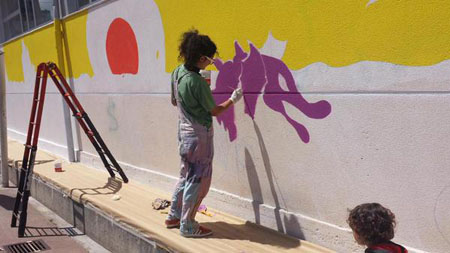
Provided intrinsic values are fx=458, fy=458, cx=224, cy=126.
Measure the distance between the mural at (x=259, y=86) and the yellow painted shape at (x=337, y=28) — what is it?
0.10m

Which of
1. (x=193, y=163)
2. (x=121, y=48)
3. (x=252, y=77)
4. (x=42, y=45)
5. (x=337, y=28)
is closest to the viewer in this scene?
(x=337, y=28)

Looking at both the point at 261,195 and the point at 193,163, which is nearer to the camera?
the point at 193,163

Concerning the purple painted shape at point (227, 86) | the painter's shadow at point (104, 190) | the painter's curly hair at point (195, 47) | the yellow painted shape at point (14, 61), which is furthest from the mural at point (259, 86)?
the yellow painted shape at point (14, 61)

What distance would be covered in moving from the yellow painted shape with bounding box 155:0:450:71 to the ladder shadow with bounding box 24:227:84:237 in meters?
2.80

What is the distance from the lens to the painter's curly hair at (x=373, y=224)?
6.95 ft

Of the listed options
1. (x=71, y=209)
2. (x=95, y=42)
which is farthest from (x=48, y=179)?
(x=95, y=42)

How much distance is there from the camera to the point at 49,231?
5332 mm

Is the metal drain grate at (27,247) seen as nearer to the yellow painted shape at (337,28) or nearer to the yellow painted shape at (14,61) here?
the yellow painted shape at (337,28)

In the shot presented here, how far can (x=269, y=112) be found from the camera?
3.72 meters

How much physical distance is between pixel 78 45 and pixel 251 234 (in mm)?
4599

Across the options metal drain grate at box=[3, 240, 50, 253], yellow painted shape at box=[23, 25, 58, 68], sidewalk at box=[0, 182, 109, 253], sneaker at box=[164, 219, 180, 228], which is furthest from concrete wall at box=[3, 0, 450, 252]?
yellow painted shape at box=[23, 25, 58, 68]

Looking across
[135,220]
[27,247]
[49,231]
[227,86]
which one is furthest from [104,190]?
[227,86]

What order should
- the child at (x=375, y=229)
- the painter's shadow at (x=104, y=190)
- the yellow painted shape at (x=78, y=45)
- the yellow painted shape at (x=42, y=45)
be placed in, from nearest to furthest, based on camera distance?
the child at (x=375, y=229) < the painter's shadow at (x=104, y=190) < the yellow painted shape at (x=78, y=45) < the yellow painted shape at (x=42, y=45)

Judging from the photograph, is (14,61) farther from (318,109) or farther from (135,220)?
(318,109)
